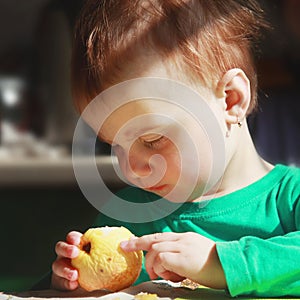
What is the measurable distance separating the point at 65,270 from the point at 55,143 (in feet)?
6.21

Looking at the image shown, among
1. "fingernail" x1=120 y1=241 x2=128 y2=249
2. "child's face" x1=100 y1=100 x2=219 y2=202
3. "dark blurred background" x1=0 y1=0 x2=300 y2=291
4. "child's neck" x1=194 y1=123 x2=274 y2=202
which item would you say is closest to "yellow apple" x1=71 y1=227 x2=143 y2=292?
"fingernail" x1=120 y1=241 x2=128 y2=249

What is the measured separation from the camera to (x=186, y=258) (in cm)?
92

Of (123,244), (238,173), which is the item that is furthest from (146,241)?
(238,173)

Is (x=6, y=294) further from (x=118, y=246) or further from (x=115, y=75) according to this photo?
(x=115, y=75)

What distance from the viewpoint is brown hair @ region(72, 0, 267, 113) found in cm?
102

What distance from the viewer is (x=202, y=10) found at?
1086 millimetres

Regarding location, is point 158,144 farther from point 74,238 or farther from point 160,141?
point 74,238

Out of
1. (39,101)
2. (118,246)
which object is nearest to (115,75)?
(118,246)

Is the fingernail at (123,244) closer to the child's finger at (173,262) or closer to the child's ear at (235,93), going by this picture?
the child's finger at (173,262)

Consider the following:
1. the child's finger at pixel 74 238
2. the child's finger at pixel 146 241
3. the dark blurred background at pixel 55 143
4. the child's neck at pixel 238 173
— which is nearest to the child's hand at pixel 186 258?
the child's finger at pixel 146 241

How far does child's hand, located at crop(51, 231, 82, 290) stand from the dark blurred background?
115 centimetres

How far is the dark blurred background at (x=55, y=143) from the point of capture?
2301mm

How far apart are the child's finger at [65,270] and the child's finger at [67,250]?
16 mm

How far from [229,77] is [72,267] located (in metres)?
0.35
